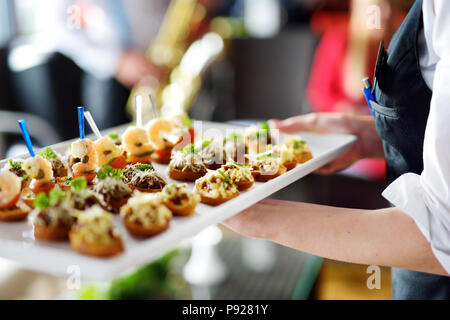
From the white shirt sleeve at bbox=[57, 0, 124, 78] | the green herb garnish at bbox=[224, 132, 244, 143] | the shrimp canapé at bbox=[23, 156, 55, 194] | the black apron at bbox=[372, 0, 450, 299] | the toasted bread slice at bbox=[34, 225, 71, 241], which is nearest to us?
the toasted bread slice at bbox=[34, 225, 71, 241]

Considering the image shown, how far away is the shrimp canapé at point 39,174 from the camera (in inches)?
57.2

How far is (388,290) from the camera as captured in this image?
3.19m

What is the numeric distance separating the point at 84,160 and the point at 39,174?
0.63 ft

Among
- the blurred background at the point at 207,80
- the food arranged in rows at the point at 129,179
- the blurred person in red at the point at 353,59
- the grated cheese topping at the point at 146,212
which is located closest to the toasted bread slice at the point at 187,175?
the food arranged in rows at the point at 129,179

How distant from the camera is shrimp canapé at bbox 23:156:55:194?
1452 millimetres

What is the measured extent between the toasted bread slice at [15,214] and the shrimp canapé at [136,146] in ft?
2.01

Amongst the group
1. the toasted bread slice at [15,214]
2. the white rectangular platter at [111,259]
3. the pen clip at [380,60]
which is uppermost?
the pen clip at [380,60]

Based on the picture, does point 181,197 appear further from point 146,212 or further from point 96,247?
→ point 96,247

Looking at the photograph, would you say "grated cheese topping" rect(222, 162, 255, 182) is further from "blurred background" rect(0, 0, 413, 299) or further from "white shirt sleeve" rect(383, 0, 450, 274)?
"blurred background" rect(0, 0, 413, 299)

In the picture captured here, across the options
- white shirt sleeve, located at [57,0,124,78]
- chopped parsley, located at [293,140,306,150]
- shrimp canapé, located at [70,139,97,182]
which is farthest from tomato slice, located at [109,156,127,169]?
white shirt sleeve, located at [57,0,124,78]

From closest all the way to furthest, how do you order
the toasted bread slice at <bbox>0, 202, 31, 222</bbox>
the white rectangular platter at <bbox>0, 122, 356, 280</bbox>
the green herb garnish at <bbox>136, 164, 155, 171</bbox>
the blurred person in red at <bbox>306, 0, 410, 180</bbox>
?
the white rectangular platter at <bbox>0, 122, 356, 280</bbox> < the toasted bread slice at <bbox>0, 202, 31, 222</bbox> < the green herb garnish at <bbox>136, 164, 155, 171</bbox> < the blurred person in red at <bbox>306, 0, 410, 180</bbox>

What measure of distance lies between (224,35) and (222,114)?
1.00m

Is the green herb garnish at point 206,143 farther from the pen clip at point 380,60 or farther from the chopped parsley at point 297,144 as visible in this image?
the pen clip at point 380,60

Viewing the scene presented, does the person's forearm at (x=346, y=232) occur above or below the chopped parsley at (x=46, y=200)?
below
